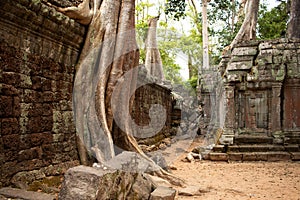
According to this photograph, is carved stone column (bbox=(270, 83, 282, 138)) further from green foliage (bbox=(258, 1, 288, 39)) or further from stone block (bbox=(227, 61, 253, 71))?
green foliage (bbox=(258, 1, 288, 39))

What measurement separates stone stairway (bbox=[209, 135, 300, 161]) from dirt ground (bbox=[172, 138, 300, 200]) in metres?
0.30

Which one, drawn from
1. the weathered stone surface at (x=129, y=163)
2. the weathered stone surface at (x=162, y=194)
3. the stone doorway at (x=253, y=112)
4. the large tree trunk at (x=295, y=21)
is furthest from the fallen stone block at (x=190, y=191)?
the large tree trunk at (x=295, y=21)

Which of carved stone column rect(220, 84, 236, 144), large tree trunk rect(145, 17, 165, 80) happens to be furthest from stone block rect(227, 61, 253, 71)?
large tree trunk rect(145, 17, 165, 80)

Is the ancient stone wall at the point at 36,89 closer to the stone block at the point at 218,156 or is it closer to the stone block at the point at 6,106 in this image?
the stone block at the point at 6,106

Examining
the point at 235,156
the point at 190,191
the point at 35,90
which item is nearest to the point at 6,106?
the point at 35,90

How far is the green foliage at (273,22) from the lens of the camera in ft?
44.4

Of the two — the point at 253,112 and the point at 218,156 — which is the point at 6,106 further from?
the point at 253,112

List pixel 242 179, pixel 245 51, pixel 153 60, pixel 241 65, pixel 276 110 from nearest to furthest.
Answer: pixel 242 179
pixel 276 110
pixel 241 65
pixel 245 51
pixel 153 60

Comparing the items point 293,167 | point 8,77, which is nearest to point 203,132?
point 293,167

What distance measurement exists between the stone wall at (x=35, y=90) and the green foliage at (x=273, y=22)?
11614 mm

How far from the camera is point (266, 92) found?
8.37 m

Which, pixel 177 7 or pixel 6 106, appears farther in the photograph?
pixel 177 7

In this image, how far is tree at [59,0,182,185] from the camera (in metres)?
4.32

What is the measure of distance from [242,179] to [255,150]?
2488mm
